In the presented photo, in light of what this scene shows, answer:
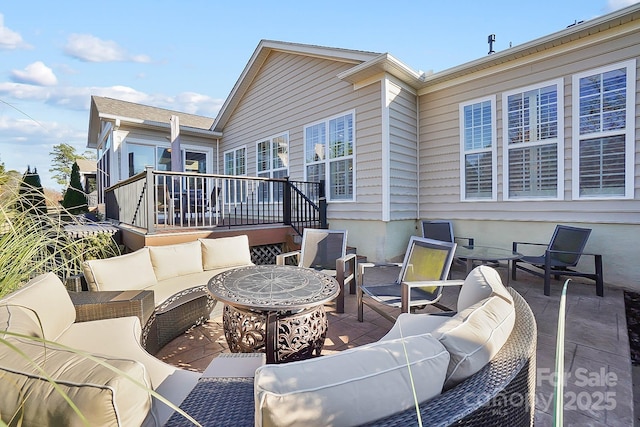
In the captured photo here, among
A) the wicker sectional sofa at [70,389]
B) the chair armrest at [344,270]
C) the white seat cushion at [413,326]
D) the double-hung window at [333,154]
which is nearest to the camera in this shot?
the wicker sectional sofa at [70,389]

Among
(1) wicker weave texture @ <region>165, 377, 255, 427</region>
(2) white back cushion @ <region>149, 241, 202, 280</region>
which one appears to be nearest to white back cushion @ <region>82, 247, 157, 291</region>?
(2) white back cushion @ <region>149, 241, 202, 280</region>

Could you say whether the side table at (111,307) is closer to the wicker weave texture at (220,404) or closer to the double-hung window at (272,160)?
the wicker weave texture at (220,404)

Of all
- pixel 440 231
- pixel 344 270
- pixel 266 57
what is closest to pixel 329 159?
pixel 440 231

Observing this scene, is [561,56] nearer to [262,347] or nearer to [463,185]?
[463,185]

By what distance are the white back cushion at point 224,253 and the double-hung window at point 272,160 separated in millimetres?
3802

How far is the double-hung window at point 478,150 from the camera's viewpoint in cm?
571

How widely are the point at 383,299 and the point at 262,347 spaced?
1268 millimetres

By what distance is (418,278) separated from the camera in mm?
3332

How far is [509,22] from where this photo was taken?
659 centimetres

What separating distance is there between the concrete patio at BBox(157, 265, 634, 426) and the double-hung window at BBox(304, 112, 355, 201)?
3.18m

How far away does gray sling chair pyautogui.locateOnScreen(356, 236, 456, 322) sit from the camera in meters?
2.85

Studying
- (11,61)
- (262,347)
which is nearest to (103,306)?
(262,347)

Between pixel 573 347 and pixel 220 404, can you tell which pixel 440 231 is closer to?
pixel 573 347

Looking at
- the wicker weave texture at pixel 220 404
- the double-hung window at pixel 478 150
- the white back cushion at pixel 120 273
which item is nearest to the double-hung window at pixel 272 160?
the double-hung window at pixel 478 150
